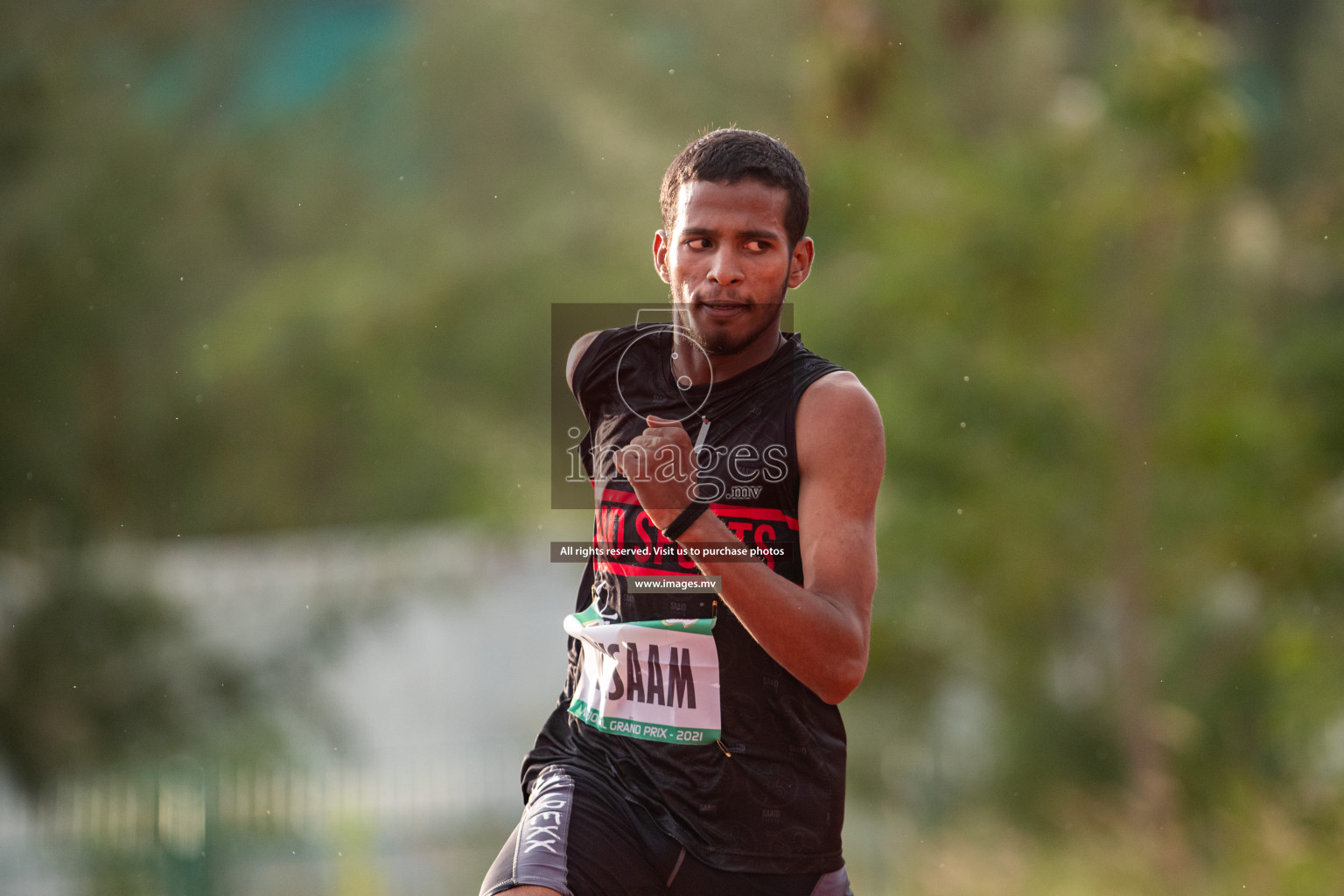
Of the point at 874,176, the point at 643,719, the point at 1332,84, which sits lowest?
the point at 643,719

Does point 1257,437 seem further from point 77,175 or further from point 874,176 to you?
point 77,175

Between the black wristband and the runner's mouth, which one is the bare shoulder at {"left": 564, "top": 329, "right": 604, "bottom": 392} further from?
the black wristband

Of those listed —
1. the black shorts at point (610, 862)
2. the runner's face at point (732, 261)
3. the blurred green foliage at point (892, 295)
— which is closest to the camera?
the black shorts at point (610, 862)

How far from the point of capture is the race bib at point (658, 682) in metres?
2.30

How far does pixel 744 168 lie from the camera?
7.78 ft

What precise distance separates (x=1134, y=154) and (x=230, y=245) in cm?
775

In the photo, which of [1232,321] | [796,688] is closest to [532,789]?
[796,688]

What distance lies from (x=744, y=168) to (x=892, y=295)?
609cm

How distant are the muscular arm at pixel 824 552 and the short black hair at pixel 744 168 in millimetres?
330

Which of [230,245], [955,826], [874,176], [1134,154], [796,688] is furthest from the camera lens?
[230,245]

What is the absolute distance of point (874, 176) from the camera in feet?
29.4

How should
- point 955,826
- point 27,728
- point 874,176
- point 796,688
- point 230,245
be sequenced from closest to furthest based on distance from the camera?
point 796,688 < point 874,176 < point 955,826 < point 27,728 < point 230,245

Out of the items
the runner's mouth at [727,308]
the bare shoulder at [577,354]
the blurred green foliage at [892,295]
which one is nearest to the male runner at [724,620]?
the runner's mouth at [727,308]

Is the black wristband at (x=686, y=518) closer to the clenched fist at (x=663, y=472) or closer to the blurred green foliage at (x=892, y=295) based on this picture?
the clenched fist at (x=663, y=472)
